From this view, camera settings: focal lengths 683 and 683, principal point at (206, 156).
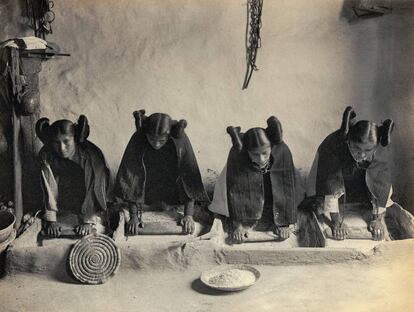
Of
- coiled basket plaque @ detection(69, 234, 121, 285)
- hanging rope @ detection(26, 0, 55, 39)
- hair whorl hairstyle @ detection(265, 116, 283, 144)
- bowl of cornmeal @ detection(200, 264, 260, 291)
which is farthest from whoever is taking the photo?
hanging rope @ detection(26, 0, 55, 39)

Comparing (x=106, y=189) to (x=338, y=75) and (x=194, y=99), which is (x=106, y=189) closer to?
(x=194, y=99)

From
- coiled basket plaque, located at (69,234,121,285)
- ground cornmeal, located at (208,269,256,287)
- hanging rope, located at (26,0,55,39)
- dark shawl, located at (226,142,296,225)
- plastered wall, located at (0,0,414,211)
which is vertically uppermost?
hanging rope, located at (26,0,55,39)

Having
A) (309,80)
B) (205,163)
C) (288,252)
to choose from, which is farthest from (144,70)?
(288,252)

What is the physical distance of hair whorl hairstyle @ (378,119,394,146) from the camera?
237 inches

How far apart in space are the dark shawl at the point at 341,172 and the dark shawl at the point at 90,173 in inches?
77.5

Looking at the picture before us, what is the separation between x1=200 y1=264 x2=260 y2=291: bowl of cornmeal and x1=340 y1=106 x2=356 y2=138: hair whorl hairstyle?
1500mm

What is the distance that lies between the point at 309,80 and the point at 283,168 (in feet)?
3.39

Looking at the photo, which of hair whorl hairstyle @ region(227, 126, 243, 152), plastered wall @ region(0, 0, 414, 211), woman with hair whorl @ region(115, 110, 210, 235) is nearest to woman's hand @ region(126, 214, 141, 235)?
woman with hair whorl @ region(115, 110, 210, 235)

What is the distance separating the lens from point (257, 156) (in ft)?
19.7

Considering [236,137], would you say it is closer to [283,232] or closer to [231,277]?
[283,232]

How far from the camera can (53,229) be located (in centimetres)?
607

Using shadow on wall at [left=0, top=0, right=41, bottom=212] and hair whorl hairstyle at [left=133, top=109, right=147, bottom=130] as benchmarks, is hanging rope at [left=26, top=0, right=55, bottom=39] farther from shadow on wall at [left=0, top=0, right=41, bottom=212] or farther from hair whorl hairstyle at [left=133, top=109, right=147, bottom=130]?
hair whorl hairstyle at [left=133, top=109, right=147, bottom=130]

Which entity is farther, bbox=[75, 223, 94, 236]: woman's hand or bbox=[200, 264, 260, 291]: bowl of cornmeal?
bbox=[75, 223, 94, 236]: woman's hand

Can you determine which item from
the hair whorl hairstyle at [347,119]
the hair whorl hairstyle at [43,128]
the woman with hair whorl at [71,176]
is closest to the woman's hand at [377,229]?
the hair whorl hairstyle at [347,119]
